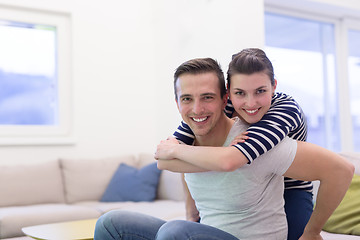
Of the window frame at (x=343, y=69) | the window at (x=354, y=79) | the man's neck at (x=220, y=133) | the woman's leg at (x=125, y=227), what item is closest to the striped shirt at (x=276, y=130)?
the man's neck at (x=220, y=133)

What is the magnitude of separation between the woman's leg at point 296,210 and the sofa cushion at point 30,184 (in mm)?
2650

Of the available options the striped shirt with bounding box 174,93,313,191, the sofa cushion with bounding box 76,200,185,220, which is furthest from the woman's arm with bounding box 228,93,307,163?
the sofa cushion with bounding box 76,200,185,220

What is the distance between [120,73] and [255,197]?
3.38 meters

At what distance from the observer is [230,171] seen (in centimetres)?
138

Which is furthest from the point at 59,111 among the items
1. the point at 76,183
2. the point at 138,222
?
the point at 138,222

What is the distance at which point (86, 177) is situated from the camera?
13.0ft

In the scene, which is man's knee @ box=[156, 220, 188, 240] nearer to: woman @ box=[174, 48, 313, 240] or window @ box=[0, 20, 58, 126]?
woman @ box=[174, 48, 313, 240]

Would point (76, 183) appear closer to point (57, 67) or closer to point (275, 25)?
point (57, 67)

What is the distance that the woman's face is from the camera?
1.42 metres

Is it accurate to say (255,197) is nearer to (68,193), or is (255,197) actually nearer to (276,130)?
(276,130)

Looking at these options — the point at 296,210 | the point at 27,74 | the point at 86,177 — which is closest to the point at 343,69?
the point at 86,177

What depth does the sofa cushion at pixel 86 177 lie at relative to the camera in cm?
388

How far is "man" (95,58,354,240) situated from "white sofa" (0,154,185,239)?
62.6 inches

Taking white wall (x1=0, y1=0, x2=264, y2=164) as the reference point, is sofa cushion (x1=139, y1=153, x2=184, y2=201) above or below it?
below
